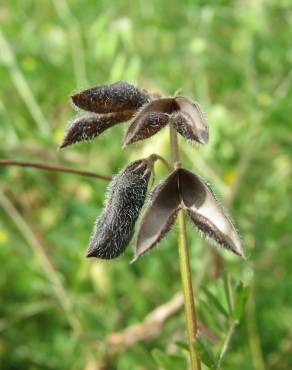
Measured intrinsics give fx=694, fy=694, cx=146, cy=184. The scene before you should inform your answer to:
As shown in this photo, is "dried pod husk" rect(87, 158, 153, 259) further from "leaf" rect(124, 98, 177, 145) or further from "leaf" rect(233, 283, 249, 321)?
"leaf" rect(233, 283, 249, 321)

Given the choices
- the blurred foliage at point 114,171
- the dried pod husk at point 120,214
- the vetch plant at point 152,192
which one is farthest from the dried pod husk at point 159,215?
the blurred foliage at point 114,171

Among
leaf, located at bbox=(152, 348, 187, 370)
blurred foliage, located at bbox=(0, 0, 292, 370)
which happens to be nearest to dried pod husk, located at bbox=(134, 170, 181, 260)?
leaf, located at bbox=(152, 348, 187, 370)

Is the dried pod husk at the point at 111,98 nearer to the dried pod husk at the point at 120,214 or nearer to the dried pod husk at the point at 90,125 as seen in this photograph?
the dried pod husk at the point at 90,125

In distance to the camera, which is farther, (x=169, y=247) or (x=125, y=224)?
(x=169, y=247)

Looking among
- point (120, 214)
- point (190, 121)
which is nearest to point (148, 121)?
point (190, 121)

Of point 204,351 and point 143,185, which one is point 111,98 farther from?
point 204,351

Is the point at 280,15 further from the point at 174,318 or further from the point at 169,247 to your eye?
the point at 174,318

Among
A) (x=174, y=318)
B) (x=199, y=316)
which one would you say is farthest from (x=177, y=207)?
(x=174, y=318)
